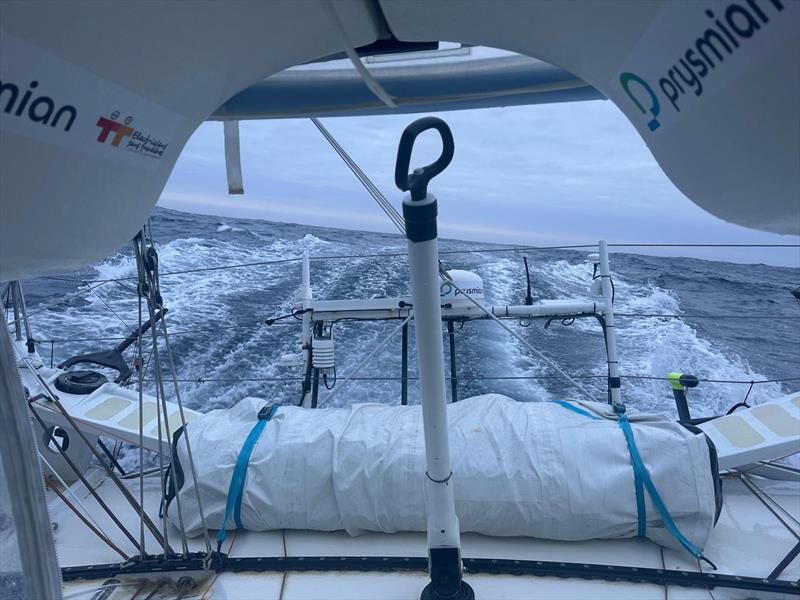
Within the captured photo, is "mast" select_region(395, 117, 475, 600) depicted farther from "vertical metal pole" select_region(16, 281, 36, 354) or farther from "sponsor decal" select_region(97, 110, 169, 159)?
"vertical metal pole" select_region(16, 281, 36, 354)

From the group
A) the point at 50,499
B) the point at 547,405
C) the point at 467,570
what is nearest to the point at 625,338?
the point at 547,405

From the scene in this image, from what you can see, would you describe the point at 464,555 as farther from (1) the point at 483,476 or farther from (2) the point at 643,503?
(2) the point at 643,503

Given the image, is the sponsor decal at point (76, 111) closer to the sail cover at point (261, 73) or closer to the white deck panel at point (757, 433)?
the sail cover at point (261, 73)

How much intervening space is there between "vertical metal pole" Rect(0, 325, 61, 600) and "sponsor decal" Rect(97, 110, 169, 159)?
1.07ft

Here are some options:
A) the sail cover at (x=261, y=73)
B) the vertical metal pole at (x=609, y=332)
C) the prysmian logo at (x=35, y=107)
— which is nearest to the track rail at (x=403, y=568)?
the vertical metal pole at (x=609, y=332)

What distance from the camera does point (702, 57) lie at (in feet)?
1.24

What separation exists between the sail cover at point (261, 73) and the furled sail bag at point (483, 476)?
4.17 ft

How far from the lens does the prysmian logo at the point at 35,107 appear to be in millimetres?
382

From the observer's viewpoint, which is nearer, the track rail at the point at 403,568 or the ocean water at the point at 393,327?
the track rail at the point at 403,568

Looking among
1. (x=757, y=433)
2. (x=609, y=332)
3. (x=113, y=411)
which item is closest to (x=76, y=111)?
(x=113, y=411)

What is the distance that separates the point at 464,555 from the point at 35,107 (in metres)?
1.66

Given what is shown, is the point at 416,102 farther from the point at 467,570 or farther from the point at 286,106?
the point at 467,570

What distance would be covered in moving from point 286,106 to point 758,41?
0.81 meters

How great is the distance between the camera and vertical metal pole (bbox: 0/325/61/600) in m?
0.64
